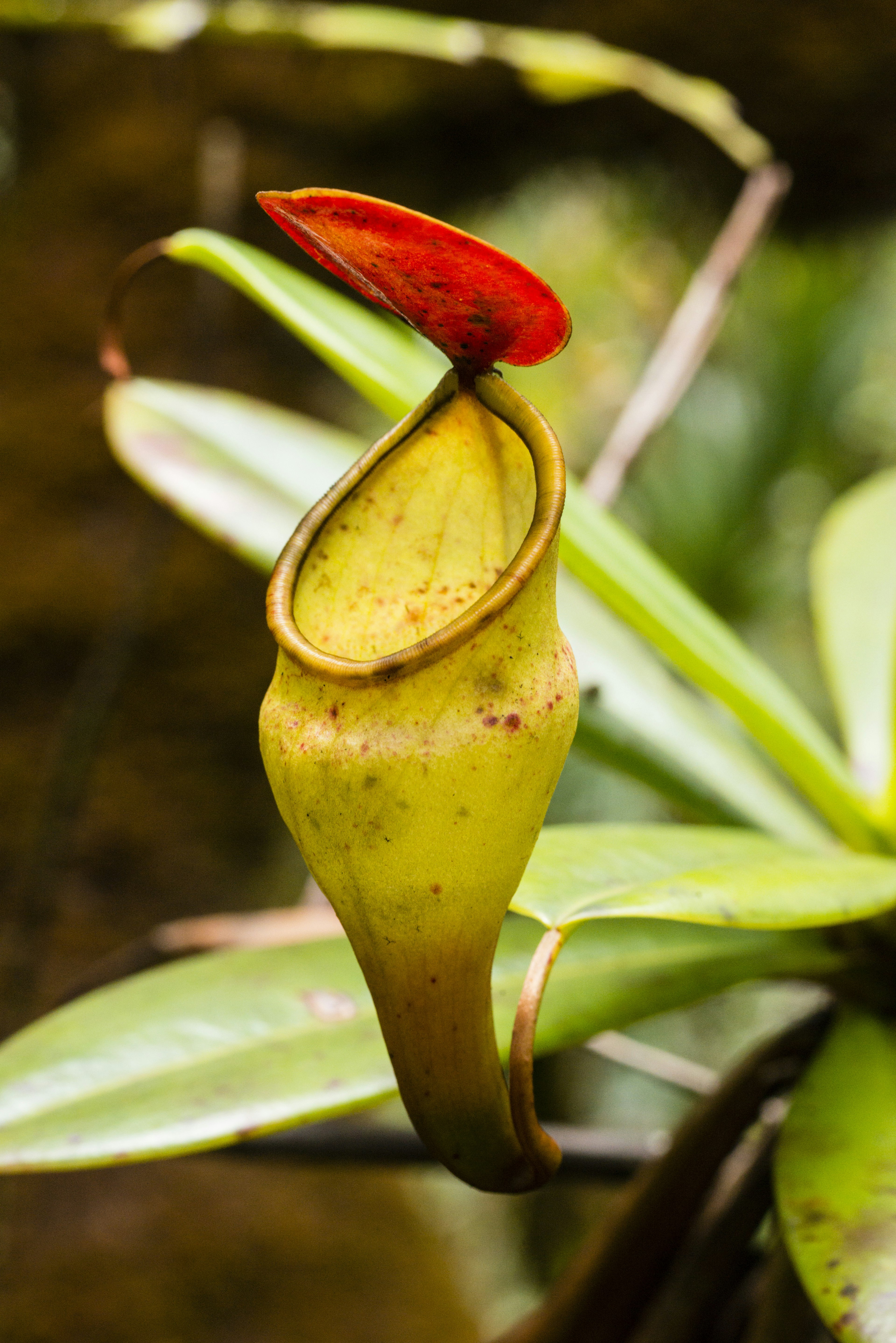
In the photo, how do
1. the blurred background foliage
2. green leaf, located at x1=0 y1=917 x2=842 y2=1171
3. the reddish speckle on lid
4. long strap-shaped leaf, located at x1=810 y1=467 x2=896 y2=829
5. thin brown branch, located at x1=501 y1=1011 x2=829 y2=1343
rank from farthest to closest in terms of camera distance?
the blurred background foliage < long strap-shaped leaf, located at x1=810 y1=467 x2=896 y2=829 < thin brown branch, located at x1=501 y1=1011 x2=829 y2=1343 < green leaf, located at x1=0 y1=917 x2=842 y2=1171 < the reddish speckle on lid

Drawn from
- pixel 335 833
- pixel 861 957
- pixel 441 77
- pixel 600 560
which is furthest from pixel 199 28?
pixel 441 77

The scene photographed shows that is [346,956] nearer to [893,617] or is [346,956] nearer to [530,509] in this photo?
[530,509]

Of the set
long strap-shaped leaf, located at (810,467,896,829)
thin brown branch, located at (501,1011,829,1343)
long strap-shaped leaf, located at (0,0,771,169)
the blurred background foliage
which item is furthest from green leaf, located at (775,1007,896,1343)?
the blurred background foliage

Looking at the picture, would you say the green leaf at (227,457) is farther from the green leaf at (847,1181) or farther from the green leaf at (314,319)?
the green leaf at (847,1181)

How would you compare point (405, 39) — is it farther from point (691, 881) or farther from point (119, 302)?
point (691, 881)

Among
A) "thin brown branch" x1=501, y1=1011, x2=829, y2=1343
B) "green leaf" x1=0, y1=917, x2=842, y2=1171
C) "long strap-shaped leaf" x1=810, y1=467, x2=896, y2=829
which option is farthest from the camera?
"long strap-shaped leaf" x1=810, y1=467, x2=896, y2=829

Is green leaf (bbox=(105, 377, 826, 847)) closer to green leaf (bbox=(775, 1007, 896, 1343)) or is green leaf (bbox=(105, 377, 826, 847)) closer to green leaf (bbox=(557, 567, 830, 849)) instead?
green leaf (bbox=(557, 567, 830, 849))

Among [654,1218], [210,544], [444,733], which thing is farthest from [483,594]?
[210,544]
